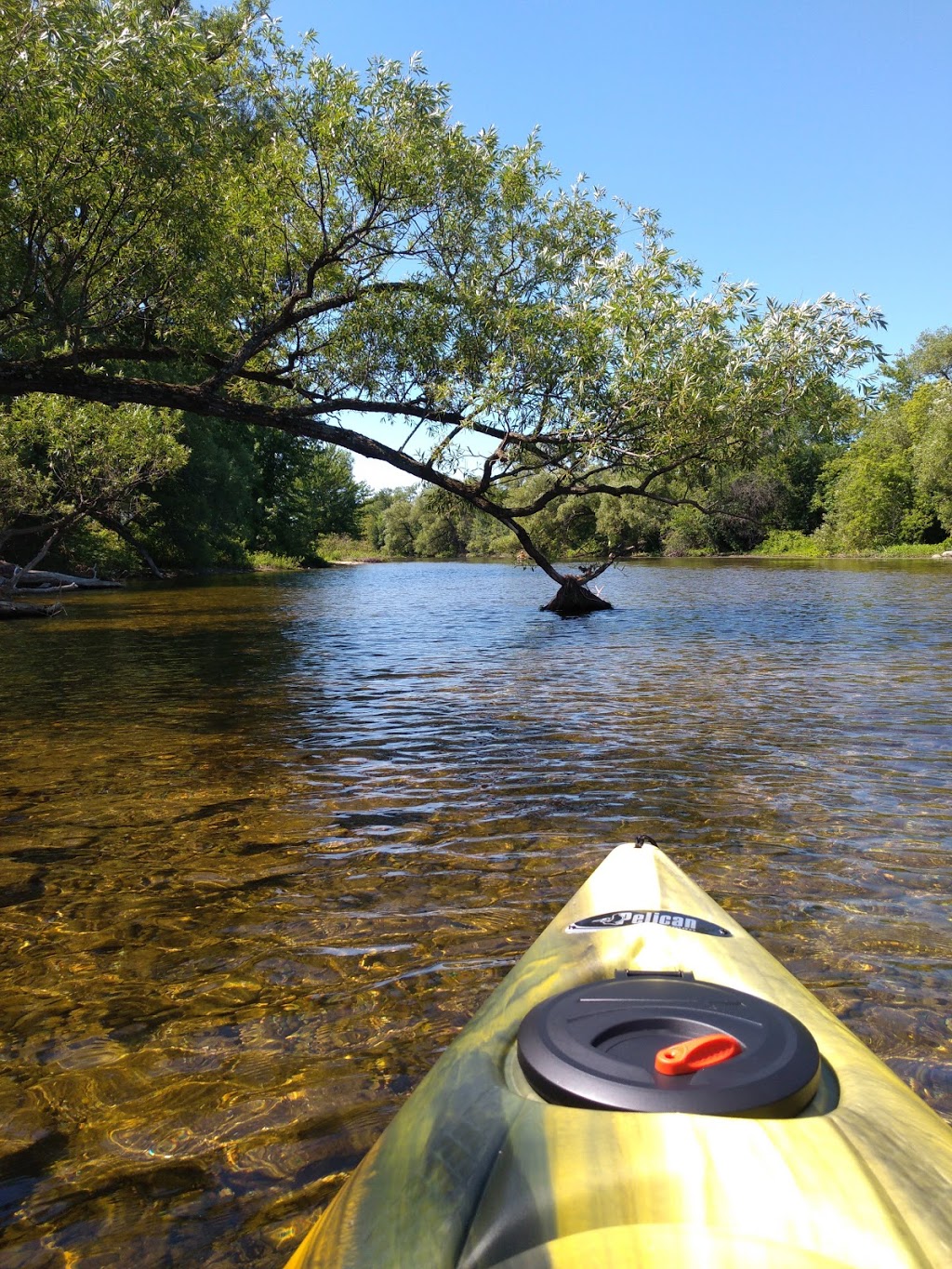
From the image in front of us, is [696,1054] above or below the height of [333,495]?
below

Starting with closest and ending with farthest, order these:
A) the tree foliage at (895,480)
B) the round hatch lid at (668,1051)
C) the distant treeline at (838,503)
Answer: the round hatch lid at (668,1051)
the distant treeline at (838,503)
the tree foliage at (895,480)

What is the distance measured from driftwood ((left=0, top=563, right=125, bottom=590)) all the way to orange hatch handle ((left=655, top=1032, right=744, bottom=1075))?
2572cm

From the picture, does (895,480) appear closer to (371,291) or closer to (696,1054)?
(371,291)

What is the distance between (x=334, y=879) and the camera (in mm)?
4496

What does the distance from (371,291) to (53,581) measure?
20.4 metres

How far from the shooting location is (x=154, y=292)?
506 inches

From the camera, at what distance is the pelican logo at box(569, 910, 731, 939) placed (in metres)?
2.59

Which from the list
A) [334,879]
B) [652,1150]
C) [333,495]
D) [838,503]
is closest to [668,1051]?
[652,1150]

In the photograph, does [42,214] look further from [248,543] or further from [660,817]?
[248,543]

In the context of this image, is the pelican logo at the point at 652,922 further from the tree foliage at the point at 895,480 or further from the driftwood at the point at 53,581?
the tree foliage at the point at 895,480

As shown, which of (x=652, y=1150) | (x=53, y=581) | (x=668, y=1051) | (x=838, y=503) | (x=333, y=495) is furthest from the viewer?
(x=333, y=495)

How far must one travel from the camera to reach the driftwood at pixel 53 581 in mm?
24578

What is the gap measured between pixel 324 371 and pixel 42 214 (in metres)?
5.87

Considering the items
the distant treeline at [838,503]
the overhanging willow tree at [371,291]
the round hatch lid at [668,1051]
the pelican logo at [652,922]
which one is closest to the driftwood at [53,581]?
the overhanging willow tree at [371,291]
